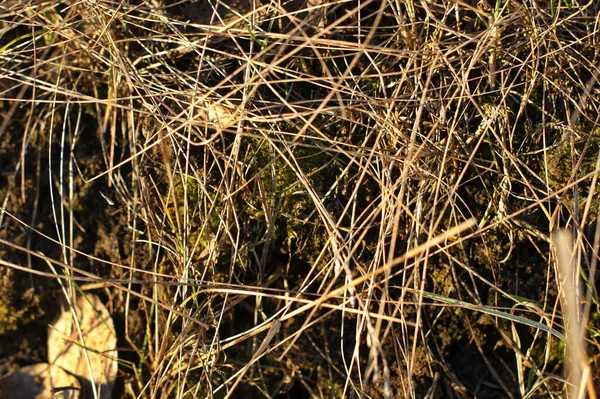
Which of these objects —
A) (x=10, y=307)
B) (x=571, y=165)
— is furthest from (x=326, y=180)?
(x=10, y=307)

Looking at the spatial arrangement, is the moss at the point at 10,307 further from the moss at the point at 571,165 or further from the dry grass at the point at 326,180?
the moss at the point at 571,165

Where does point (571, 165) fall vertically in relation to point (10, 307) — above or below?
above

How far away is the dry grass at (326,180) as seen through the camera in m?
1.36

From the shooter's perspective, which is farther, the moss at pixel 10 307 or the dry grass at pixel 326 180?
the moss at pixel 10 307

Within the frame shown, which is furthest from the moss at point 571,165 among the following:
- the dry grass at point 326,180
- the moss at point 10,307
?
the moss at point 10,307

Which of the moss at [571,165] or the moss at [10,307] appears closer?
the moss at [571,165]

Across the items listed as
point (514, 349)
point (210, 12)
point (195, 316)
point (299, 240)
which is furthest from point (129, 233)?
point (514, 349)

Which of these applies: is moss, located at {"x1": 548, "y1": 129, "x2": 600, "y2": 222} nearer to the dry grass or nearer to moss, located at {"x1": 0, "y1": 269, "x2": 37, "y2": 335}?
the dry grass

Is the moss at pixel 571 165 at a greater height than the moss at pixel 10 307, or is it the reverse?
the moss at pixel 571 165

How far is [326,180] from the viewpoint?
4.74 ft

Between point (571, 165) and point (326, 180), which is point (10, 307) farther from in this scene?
point (571, 165)

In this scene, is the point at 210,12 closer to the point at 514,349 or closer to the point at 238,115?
the point at 238,115

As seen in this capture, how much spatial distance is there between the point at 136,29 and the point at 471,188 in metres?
0.87

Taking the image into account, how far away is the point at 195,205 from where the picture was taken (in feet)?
4.76
